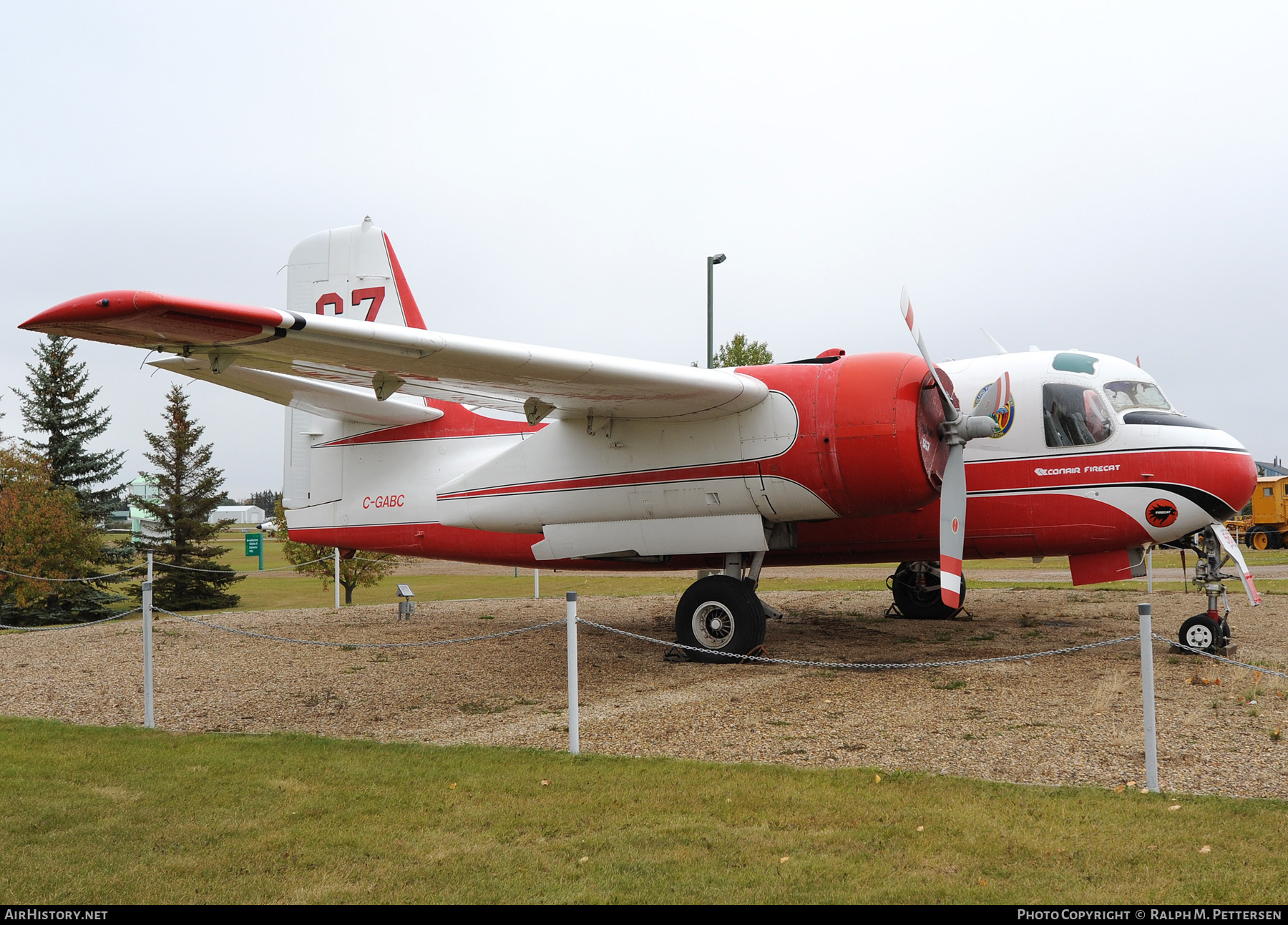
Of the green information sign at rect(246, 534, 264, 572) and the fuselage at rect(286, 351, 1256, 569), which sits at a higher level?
the fuselage at rect(286, 351, 1256, 569)

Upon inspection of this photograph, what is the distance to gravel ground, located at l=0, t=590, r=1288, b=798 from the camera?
19.6 feet

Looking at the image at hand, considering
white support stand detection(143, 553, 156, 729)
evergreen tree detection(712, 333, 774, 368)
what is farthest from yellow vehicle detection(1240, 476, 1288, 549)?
white support stand detection(143, 553, 156, 729)

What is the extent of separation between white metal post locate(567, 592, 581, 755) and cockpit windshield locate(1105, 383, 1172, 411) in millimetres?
6908

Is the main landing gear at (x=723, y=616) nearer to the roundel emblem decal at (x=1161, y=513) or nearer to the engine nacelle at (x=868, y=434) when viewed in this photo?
the engine nacelle at (x=868, y=434)

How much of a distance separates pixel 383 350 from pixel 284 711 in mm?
3571

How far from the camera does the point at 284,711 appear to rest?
7.99 meters

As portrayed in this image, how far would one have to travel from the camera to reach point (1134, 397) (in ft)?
31.6

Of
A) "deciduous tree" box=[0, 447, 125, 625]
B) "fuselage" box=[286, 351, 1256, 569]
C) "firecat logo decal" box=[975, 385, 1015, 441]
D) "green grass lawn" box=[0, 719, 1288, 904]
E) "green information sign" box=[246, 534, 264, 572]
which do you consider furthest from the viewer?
"green information sign" box=[246, 534, 264, 572]

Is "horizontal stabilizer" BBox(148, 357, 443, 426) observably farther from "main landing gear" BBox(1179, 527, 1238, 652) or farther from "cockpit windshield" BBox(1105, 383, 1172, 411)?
"main landing gear" BBox(1179, 527, 1238, 652)

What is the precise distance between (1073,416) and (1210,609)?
248 cm

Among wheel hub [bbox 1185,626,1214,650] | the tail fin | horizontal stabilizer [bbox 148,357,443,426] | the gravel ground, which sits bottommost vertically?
the gravel ground

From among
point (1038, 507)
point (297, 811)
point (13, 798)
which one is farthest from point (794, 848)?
point (1038, 507)

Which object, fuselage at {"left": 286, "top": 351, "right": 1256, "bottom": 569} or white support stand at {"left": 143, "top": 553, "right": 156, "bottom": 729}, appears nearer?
white support stand at {"left": 143, "top": 553, "right": 156, "bottom": 729}

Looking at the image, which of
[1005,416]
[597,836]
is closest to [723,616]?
[1005,416]
